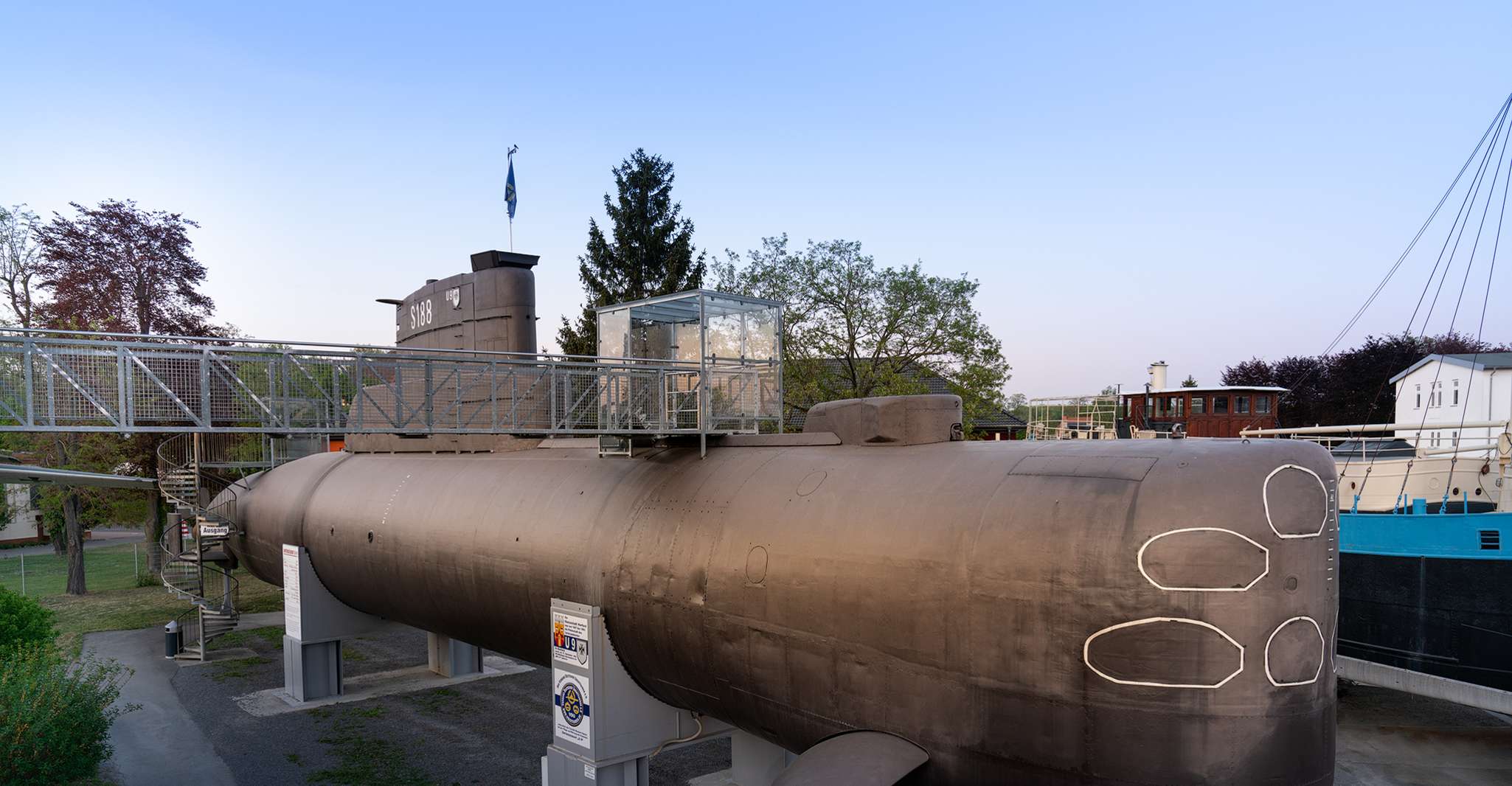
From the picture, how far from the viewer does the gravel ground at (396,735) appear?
41.3 ft

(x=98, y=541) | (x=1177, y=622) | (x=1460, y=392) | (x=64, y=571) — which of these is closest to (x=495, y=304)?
(x=1177, y=622)

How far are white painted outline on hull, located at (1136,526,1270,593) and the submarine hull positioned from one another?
0.01 metres

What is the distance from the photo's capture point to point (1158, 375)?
44656mm

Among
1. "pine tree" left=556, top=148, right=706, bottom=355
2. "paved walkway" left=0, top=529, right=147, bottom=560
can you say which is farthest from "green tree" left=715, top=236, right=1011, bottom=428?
"paved walkway" left=0, top=529, right=147, bottom=560

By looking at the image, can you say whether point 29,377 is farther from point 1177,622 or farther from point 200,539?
point 200,539

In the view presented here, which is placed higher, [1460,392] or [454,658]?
[1460,392]

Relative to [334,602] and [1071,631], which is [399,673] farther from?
[1071,631]

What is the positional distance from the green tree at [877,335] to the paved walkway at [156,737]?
18.8 meters

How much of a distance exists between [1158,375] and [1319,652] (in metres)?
42.4

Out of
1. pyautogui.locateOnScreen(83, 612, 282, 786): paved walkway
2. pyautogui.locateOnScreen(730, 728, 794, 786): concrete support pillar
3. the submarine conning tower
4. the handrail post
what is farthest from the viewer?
the submarine conning tower

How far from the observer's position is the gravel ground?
41.3ft

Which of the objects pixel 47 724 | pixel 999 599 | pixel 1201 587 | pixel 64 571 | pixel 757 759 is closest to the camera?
pixel 1201 587

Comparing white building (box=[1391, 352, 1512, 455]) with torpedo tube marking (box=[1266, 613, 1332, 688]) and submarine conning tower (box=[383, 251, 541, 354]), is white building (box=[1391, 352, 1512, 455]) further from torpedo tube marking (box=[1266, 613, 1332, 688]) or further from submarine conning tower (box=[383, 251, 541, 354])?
torpedo tube marking (box=[1266, 613, 1332, 688])

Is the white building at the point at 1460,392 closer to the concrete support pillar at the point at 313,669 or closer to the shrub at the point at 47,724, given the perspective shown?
the concrete support pillar at the point at 313,669
